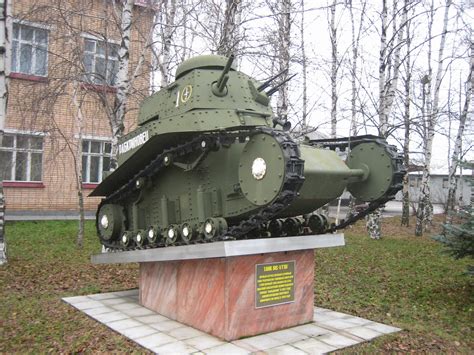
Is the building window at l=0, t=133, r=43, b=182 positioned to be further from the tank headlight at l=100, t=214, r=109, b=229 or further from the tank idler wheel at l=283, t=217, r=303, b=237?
the tank idler wheel at l=283, t=217, r=303, b=237

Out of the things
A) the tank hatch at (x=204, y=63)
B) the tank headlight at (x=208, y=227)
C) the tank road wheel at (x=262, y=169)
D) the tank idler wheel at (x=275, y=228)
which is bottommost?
the tank idler wheel at (x=275, y=228)

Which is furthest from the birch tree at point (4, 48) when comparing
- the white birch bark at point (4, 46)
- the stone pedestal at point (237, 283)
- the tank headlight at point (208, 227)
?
the tank headlight at point (208, 227)

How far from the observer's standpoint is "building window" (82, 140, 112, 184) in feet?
62.1

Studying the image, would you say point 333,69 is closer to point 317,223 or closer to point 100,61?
point 100,61

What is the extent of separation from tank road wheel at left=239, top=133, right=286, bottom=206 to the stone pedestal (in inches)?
23.1

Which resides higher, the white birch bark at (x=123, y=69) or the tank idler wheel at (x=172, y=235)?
the white birch bark at (x=123, y=69)

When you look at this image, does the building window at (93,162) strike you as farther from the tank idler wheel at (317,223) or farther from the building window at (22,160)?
the tank idler wheel at (317,223)

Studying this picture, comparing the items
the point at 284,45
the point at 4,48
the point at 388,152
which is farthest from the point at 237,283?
the point at 284,45

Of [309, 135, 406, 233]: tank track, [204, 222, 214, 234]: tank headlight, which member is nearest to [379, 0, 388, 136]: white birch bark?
[309, 135, 406, 233]: tank track

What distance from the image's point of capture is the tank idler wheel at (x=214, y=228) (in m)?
5.90

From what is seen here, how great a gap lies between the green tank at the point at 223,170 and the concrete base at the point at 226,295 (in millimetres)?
410

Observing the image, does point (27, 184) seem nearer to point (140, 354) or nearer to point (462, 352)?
point (140, 354)

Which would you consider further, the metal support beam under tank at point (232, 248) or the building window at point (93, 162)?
the building window at point (93, 162)

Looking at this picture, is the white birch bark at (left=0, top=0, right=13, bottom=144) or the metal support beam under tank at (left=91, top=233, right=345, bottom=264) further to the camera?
the white birch bark at (left=0, top=0, right=13, bottom=144)
